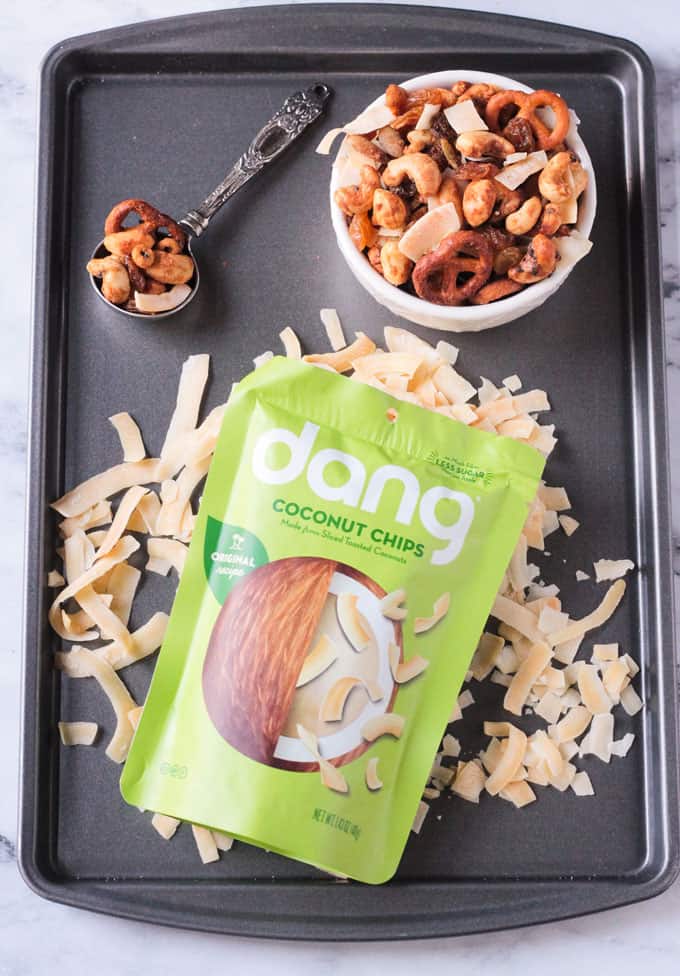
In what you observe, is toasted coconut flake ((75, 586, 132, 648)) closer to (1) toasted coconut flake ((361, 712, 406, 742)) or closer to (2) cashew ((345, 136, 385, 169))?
(1) toasted coconut flake ((361, 712, 406, 742))

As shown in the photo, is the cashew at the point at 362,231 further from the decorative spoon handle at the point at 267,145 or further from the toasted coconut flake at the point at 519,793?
the toasted coconut flake at the point at 519,793

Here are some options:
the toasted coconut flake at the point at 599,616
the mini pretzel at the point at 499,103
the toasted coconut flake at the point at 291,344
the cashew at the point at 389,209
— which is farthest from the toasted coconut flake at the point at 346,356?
the toasted coconut flake at the point at 599,616

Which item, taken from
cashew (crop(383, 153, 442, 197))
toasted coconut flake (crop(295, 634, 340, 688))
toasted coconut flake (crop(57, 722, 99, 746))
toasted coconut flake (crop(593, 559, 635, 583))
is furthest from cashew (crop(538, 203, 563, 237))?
toasted coconut flake (crop(57, 722, 99, 746))

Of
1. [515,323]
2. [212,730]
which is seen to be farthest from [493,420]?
[212,730]

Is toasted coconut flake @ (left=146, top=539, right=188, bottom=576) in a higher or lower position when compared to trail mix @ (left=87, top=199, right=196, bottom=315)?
lower

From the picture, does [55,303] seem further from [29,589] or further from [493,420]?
[493,420]

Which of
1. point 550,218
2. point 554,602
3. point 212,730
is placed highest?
point 550,218
